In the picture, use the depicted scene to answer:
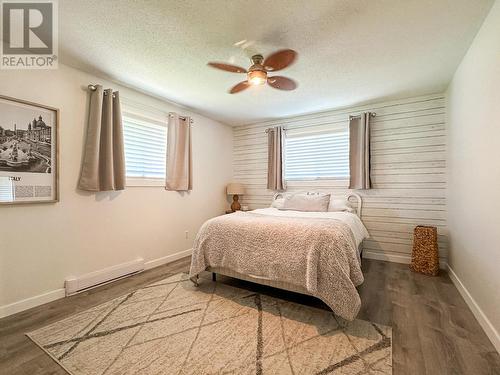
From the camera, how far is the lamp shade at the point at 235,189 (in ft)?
15.6

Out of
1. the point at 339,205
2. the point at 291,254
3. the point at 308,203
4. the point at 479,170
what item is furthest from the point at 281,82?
the point at 339,205

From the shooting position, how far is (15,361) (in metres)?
1.55

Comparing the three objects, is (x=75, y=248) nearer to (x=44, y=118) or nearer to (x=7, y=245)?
(x=7, y=245)

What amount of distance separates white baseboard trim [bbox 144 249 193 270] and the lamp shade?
1.40m

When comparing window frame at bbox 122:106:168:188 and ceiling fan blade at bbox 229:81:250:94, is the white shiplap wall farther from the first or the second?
window frame at bbox 122:106:168:188

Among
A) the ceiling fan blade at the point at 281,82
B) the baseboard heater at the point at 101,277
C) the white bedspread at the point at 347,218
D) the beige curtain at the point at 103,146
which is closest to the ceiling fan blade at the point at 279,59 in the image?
the ceiling fan blade at the point at 281,82

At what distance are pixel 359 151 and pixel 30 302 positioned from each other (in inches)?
178

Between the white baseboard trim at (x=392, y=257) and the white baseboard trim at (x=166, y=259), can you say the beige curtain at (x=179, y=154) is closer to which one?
the white baseboard trim at (x=166, y=259)

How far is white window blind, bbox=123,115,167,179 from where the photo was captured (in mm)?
3219

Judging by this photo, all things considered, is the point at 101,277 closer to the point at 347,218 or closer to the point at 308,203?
the point at 308,203

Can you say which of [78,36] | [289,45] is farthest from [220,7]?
[78,36]

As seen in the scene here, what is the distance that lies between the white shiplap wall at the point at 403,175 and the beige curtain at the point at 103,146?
132 inches

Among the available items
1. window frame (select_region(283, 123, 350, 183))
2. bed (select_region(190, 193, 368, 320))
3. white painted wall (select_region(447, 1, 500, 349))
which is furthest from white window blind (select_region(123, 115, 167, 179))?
white painted wall (select_region(447, 1, 500, 349))

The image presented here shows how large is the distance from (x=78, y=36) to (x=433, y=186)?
4627mm
